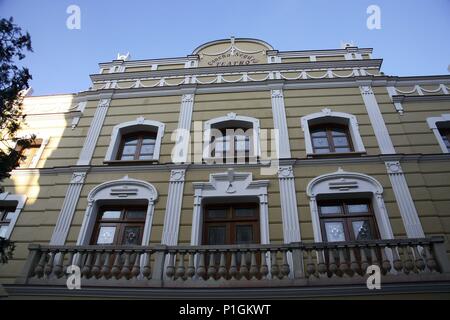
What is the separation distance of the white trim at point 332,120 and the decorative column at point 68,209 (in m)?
7.50

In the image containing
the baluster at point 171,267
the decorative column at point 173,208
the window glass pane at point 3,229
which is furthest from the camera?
the window glass pane at point 3,229

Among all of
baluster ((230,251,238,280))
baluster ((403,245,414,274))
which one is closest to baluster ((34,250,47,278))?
baluster ((230,251,238,280))

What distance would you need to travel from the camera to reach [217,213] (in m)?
10.5

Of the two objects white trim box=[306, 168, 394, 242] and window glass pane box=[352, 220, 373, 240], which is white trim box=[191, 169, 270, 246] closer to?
white trim box=[306, 168, 394, 242]

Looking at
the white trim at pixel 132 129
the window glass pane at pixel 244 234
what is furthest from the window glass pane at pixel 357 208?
the white trim at pixel 132 129

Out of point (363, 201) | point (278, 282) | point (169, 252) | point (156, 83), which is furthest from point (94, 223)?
point (363, 201)

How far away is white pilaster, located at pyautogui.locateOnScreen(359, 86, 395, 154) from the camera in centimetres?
1130

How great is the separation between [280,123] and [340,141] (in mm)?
2212

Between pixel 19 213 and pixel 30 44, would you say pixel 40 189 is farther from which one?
pixel 30 44

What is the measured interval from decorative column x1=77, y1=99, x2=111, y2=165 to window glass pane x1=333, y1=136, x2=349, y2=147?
28.2ft

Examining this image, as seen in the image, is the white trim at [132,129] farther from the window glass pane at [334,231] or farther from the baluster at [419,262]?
the baluster at [419,262]

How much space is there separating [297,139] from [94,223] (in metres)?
7.09

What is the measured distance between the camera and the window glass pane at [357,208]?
1019 cm

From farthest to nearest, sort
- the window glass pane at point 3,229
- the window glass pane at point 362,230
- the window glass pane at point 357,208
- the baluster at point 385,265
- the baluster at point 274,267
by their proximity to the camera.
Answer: the window glass pane at point 3,229 → the window glass pane at point 357,208 → the window glass pane at point 362,230 → the baluster at point 274,267 → the baluster at point 385,265
